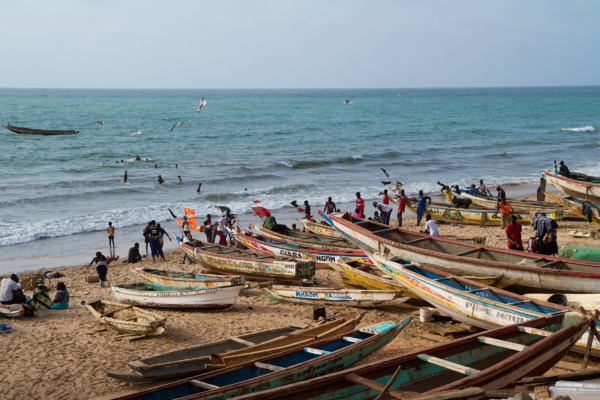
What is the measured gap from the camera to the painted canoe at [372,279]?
10.8m

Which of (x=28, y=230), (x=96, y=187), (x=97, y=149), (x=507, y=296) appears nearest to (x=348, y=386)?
(x=507, y=296)

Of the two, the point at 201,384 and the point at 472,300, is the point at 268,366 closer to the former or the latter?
the point at 201,384

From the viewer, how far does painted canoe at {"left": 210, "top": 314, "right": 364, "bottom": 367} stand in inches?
332

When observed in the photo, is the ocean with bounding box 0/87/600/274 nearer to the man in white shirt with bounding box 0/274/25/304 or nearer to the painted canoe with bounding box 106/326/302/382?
the man in white shirt with bounding box 0/274/25/304

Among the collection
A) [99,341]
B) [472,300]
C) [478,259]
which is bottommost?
[99,341]

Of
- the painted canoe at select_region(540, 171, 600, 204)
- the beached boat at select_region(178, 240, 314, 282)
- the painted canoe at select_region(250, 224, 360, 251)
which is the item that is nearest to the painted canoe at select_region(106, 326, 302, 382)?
the beached boat at select_region(178, 240, 314, 282)

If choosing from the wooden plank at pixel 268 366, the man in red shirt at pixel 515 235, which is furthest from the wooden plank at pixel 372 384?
the man in red shirt at pixel 515 235

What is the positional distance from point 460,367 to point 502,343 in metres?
0.93

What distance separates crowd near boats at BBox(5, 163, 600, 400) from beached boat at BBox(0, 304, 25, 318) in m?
0.02

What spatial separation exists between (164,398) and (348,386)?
2368 mm

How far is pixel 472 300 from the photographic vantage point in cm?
937

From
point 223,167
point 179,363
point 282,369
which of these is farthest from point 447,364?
point 223,167

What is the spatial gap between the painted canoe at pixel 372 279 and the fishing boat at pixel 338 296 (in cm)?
29

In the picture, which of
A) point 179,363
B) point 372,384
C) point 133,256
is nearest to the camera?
point 372,384
